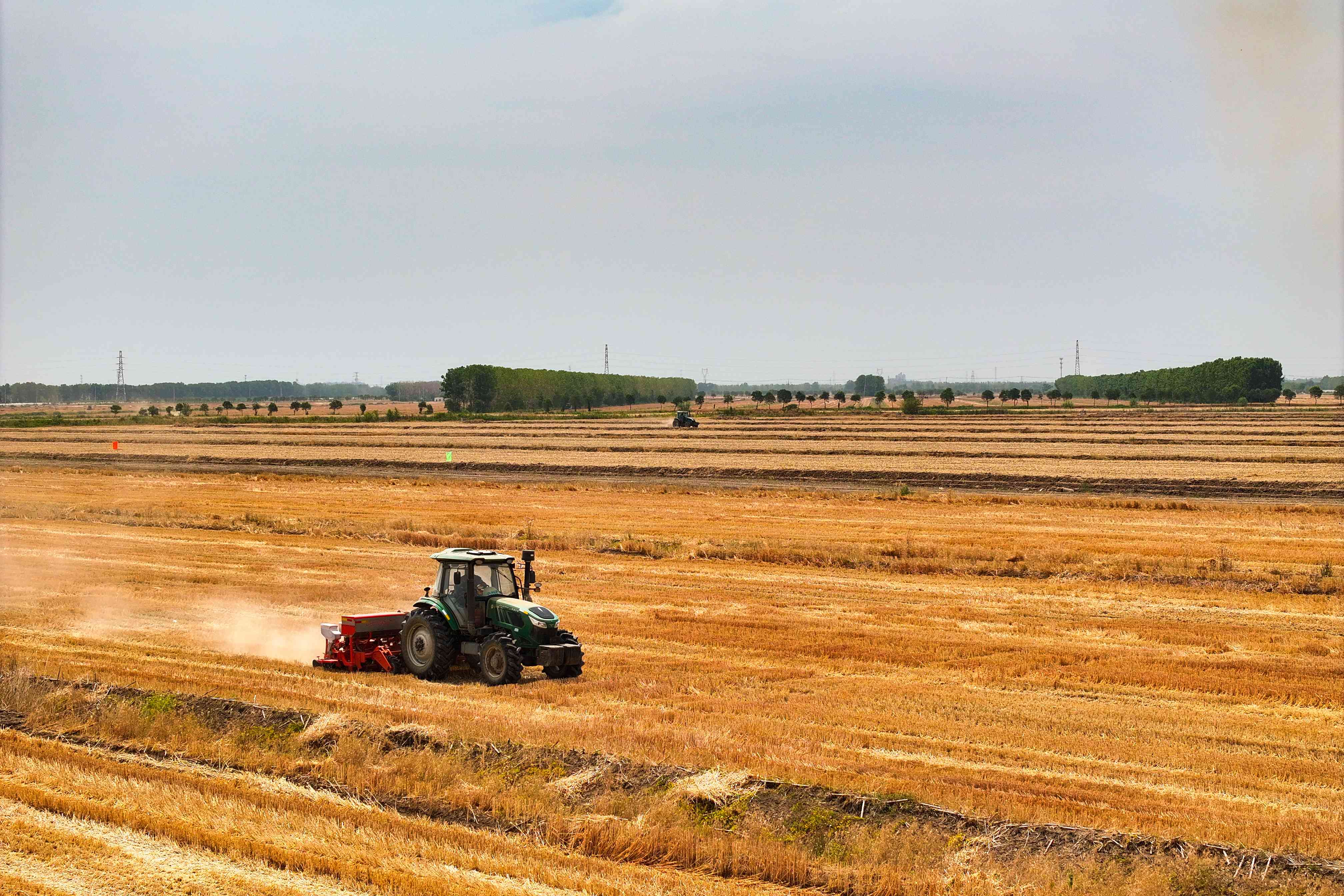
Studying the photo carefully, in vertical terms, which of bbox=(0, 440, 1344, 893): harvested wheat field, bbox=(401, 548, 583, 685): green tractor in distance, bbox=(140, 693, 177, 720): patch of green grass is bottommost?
bbox=(0, 440, 1344, 893): harvested wheat field

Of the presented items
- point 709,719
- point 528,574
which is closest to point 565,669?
point 528,574

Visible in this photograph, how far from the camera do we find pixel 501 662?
17.0m

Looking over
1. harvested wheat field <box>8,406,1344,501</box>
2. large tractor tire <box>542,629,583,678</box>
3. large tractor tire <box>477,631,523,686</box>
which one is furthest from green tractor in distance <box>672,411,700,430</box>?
large tractor tire <box>477,631,523,686</box>

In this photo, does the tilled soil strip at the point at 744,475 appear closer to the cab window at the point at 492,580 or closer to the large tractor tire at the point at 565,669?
the cab window at the point at 492,580

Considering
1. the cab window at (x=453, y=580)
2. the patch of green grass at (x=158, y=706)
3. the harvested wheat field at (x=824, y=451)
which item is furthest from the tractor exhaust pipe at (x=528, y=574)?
the harvested wheat field at (x=824, y=451)

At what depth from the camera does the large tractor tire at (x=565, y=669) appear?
56.9 ft

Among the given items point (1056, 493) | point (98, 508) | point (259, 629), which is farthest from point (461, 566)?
point (1056, 493)

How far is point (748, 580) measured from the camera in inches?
1135

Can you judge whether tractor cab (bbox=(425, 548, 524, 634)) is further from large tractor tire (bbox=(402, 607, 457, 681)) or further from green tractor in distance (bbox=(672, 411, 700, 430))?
green tractor in distance (bbox=(672, 411, 700, 430))

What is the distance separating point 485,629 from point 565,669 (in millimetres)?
1394

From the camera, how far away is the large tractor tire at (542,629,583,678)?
1734 centimetres

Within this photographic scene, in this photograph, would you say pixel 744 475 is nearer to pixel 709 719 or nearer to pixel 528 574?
pixel 528 574

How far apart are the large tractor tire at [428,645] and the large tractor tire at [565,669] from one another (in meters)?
1.48

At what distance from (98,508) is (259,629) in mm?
25982
